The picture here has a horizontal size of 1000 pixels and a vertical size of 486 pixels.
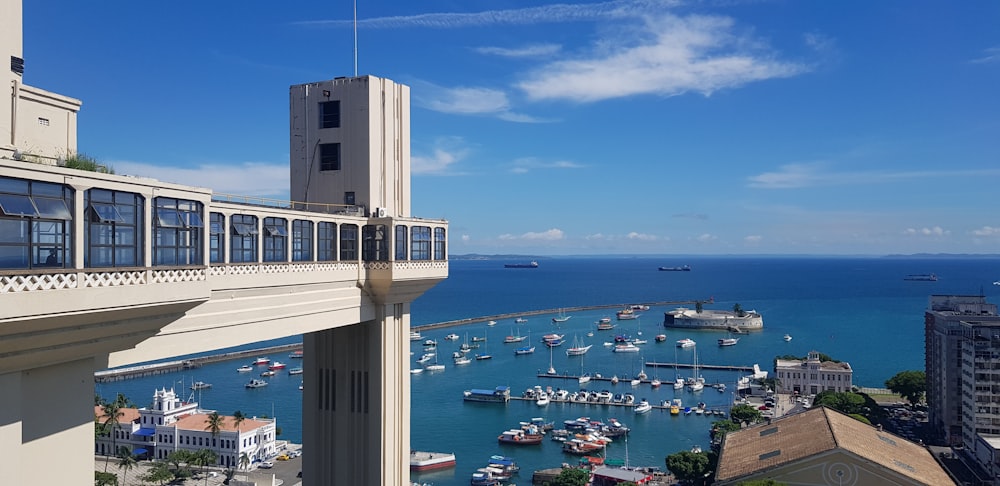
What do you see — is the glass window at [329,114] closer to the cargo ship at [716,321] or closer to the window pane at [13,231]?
the window pane at [13,231]

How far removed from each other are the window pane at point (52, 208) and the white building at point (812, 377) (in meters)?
70.1

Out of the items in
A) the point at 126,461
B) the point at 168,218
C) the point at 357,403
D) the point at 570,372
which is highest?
the point at 168,218

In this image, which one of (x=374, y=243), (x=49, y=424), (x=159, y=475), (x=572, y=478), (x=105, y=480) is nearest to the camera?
(x=49, y=424)

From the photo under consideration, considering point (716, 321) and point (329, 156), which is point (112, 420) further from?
point (716, 321)

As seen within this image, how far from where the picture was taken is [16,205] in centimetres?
720

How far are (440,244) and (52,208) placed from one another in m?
11.1

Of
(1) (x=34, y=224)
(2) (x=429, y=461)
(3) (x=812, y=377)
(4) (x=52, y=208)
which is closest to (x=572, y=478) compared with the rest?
(2) (x=429, y=461)

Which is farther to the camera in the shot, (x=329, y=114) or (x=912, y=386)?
(x=912, y=386)

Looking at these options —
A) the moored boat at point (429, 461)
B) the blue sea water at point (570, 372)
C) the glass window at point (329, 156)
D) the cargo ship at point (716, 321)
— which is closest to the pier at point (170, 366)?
the blue sea water at point (570, 372)

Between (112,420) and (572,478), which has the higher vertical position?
(112,420)

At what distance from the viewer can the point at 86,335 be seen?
830cm

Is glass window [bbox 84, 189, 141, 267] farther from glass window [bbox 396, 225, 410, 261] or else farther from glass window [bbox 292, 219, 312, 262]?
glass window [bbox 396, 225, 410, 261]

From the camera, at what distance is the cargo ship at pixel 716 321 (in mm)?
122938

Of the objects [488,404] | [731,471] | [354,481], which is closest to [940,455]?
[731,471]
